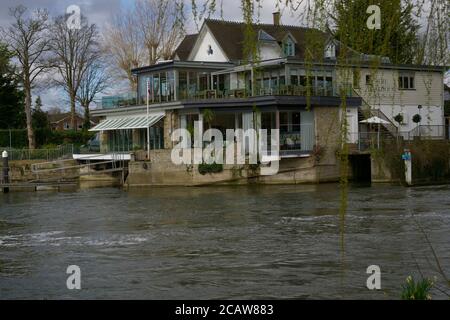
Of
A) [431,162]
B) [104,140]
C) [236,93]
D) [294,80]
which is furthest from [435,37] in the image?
[104,140]

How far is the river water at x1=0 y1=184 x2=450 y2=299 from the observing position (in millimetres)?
13117

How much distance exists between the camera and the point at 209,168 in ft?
140

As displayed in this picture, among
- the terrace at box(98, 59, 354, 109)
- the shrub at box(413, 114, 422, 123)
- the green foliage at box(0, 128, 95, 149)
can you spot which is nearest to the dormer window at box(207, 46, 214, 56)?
the terrace at box(98, 59, 354, 109)

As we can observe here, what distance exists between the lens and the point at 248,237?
65.0ft

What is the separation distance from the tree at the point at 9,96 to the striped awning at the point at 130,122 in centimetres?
1262

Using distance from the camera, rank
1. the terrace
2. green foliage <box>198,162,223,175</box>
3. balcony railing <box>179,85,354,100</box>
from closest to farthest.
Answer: balcony railing <box>179,85,354,100</box>
green foliage <box>198,162,223,175</box>
the terrace

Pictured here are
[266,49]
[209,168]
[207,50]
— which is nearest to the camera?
[266,49]

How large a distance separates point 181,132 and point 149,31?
14696mm

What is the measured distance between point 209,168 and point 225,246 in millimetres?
24455

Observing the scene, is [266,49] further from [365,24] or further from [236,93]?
[236,93]

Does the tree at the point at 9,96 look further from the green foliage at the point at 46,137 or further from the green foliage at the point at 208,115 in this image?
the green foliage at the point at 208,115

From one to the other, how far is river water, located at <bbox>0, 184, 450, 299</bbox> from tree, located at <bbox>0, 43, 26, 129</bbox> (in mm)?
33926

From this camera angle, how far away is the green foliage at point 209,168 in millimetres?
42531

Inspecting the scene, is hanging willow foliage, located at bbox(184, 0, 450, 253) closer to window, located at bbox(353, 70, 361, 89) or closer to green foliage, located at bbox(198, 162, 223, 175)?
window, located at bbox(353, 70, 361, 89)
